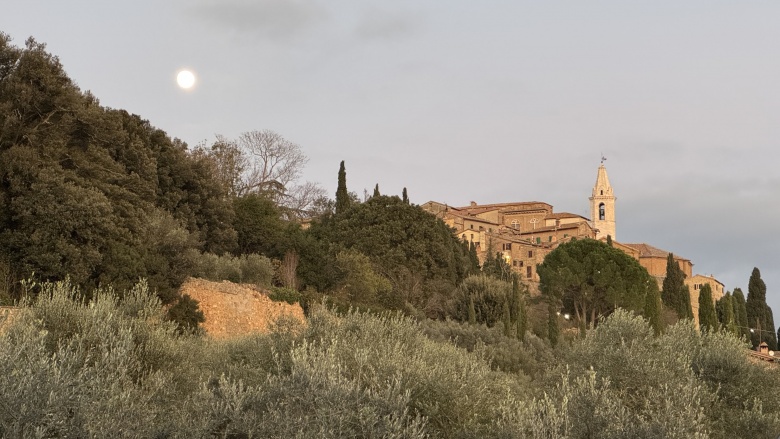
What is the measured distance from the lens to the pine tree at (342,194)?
48.2 meters

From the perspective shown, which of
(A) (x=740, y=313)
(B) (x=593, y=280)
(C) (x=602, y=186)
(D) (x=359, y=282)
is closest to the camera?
(D) (x=359, y=282)

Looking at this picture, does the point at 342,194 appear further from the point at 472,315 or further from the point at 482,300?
the point at 472,315

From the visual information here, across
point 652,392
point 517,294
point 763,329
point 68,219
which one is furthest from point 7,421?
point 763,329

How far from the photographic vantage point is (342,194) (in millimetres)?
48906

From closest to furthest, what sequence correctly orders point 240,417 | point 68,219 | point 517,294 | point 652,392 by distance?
point 240,417
point 652,392
point 68,219
point 517,294

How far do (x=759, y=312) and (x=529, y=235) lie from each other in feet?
91.9

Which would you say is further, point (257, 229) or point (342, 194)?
point (342, 194)

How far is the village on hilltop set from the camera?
77375 millimetres

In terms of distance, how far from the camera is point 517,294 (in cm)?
3522

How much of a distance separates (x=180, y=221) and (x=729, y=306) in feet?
114

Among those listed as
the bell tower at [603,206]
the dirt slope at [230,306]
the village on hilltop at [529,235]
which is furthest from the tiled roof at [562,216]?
the dirt slope at [230,306]

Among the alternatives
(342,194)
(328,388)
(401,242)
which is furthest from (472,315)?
(328,388)

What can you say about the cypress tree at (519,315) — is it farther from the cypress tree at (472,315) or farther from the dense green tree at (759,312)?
the dense green tree at (759,312)

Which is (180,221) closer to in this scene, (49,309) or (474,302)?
(474,302)
